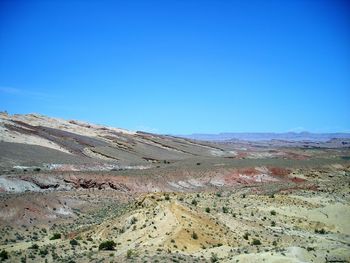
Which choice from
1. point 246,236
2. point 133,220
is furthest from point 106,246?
point 246,236

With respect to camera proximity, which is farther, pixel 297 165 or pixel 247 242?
pixel 297 165

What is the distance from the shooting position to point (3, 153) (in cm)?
6719

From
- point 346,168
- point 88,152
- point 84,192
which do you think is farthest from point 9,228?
point 346,168

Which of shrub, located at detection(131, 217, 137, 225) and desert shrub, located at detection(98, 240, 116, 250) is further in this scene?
shrub, located at detection(131, 217, 137, 225)

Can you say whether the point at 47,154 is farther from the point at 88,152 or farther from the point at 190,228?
the point at 190,228

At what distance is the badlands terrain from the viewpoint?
26.6m

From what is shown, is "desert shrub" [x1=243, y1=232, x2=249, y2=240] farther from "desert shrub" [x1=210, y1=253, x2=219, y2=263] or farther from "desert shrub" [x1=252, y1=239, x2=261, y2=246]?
"desert shrub" [x1=210, y1=253, x2=219, y2=263]

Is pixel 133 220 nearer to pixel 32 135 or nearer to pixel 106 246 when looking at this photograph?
pixel 106 246

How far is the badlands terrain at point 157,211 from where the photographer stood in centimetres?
2662

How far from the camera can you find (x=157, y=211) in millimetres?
31469

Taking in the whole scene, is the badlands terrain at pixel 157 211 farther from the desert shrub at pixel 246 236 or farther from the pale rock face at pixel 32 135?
the pale rock face at pixel 32 135

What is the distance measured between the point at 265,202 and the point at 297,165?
43.2m

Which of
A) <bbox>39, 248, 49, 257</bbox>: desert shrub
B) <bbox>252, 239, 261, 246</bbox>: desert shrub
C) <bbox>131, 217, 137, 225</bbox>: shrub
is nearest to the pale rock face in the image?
<bbox>131, 217, 137, 225</bbox>: shrub

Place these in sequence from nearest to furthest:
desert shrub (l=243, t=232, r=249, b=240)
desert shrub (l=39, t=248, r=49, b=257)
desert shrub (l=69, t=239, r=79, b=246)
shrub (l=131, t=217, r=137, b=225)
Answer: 1. desert shrub (l=39, t=248, r=49, b=257)
2. desert shrub (l=69, t=239, r=79, b=246)
3. desert shrub (l=243, t=232, r=249, b=240)
4. shrub (l=131, t=217, r=137, b=225)
